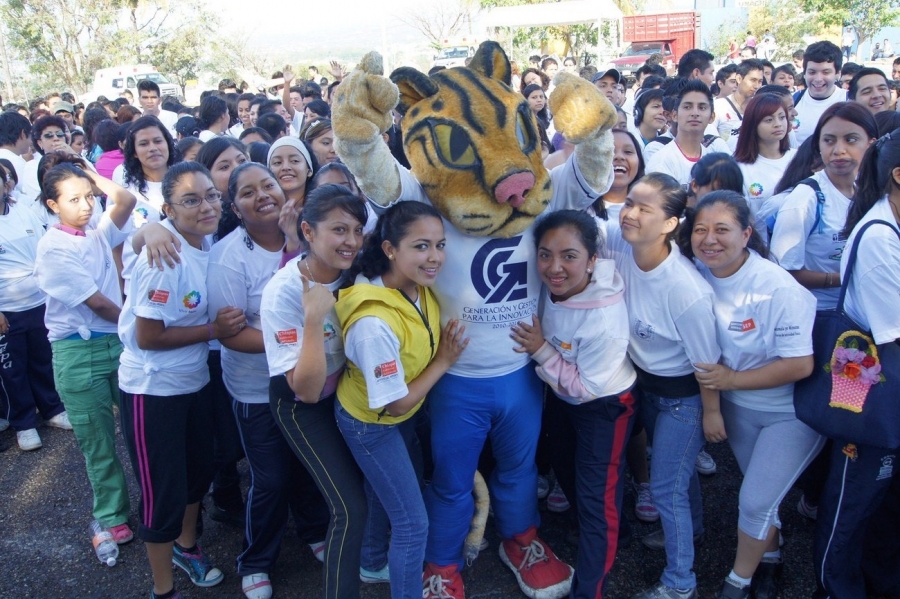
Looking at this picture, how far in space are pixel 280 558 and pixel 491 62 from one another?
2.66 m

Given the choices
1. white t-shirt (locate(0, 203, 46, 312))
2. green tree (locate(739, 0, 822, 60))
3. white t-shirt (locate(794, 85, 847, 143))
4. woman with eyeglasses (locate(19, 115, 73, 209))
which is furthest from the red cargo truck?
A: white t-shirt (locate(0, 203, 46, 312))

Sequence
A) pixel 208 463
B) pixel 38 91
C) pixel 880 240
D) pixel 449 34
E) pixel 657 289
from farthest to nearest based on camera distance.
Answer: pixel 449 34 < pixel 38 91 < pixel 208 463 < pixel 657 289 < pixel 880 240

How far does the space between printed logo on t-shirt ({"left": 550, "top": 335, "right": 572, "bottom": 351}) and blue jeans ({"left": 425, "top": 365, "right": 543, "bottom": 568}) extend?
182mm

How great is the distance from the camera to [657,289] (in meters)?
2.80

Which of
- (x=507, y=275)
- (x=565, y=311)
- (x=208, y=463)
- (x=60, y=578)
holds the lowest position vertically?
(x=60, y=578)

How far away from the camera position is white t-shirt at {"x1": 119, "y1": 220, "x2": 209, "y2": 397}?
2861 millimetres

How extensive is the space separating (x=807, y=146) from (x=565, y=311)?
5.86ft

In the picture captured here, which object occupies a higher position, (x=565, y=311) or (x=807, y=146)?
(x=807, y=146)

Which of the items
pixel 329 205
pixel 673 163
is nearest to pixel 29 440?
pixel 329 205

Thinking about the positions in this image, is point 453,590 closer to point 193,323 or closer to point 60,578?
point 193,323

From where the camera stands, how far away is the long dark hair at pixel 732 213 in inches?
107

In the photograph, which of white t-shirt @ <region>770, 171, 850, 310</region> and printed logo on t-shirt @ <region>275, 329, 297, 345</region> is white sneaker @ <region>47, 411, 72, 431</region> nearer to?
printed logo on t-shirt @ <region>275, 329, 297, 345</region>

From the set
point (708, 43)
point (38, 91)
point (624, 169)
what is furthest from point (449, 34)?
point (624, 169)

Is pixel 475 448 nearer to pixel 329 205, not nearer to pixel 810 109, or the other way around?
pixel 329 205
